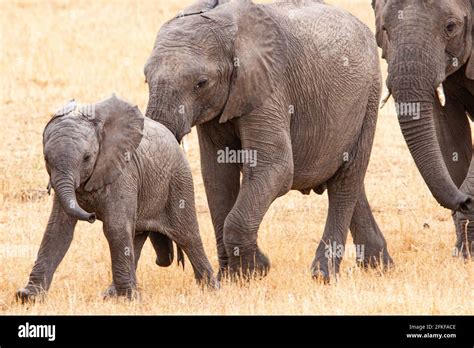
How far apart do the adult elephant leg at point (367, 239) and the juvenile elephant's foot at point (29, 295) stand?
2.95 meters

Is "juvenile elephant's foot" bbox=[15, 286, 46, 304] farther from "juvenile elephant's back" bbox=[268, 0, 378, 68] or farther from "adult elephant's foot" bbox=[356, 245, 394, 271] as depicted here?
"adult elephant's foot" bbox=[356, 245, 394, 271]

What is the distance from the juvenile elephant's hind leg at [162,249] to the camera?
9.42m

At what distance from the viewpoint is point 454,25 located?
9.34 metres

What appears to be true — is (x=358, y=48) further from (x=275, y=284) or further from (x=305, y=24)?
(x=275, y=284)

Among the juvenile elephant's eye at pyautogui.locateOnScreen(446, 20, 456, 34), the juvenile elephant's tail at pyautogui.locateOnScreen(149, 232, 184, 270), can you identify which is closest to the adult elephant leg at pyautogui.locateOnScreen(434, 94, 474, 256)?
the juvenile elephant's eye at pyautogui.locateOnScreen(446, 20, 456, 34)

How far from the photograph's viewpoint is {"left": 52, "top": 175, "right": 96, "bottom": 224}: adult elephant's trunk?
24.7 ft

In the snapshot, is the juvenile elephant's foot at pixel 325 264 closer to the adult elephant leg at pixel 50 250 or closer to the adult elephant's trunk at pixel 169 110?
the adult elephant's trunk at pixel 169 110

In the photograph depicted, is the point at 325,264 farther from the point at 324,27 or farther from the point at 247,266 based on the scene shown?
the point at 324,27

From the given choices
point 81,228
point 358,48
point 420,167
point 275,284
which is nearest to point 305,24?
point 358,48

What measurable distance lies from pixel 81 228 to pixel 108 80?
6.51m

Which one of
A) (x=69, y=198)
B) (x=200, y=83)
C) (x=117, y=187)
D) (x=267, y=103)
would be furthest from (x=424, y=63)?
(x=69, y=198)

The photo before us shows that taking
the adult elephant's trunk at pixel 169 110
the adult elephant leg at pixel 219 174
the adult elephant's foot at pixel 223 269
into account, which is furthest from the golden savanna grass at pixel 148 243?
the adult elephant's trunk at pixel 169 110

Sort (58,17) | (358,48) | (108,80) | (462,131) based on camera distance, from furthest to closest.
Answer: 1. (58,17)
2. (108,80)
3. (462,131)
4. (358,48)

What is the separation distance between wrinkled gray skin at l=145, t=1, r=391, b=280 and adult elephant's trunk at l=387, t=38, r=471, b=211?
2.18 feet
